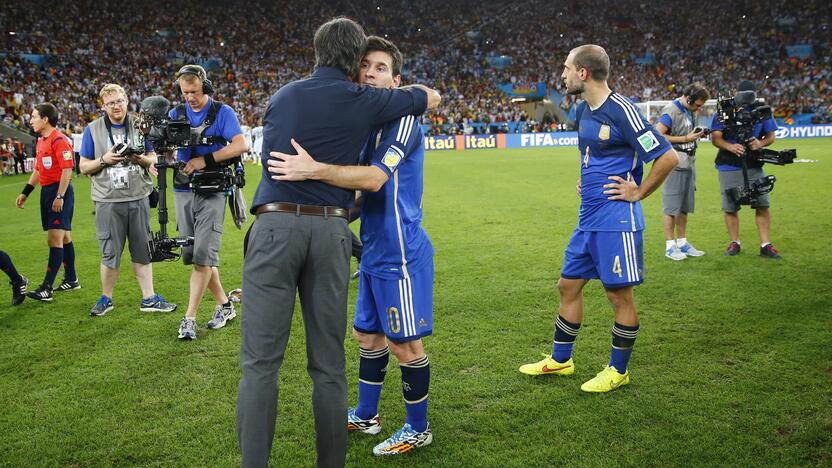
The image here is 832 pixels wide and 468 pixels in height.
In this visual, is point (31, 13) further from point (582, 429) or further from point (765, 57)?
point (765, 57)

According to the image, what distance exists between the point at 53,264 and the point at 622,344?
22.2 ft

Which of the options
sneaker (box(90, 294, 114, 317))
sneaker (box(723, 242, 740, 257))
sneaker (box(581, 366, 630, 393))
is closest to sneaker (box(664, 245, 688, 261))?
sneaker (box(723, 242, 740, 257))

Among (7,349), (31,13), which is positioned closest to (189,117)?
(7,349)

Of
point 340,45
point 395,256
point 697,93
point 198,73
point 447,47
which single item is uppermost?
point 447,47

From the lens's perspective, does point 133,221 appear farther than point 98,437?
Yes

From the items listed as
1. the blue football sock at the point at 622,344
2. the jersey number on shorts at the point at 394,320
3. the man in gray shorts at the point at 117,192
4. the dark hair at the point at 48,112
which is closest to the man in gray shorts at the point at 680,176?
the blue football sock at the point at 622,344

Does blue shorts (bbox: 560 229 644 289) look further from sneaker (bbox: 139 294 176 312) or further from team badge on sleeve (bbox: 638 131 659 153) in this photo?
sneaker (bbox: 139 294 176 312)

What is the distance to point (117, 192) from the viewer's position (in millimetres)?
6320

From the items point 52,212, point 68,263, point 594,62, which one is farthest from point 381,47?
point 68,263

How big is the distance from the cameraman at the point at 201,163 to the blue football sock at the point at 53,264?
277cm

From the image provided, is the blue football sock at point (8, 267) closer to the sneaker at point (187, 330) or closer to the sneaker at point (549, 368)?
the sneaker at point (187, 330)

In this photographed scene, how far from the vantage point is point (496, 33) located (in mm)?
55250

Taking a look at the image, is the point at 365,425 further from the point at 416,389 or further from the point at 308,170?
the point at 308,170

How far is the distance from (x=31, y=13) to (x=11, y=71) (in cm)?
923
